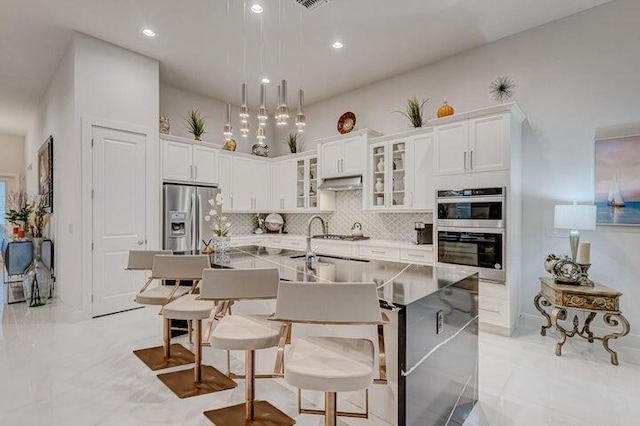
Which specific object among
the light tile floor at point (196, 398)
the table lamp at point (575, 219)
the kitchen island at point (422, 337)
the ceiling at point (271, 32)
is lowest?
the light tile floor at point (196, 398)

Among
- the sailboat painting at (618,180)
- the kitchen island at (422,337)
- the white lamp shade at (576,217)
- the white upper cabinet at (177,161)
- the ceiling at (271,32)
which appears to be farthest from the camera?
the white upper cabinet at (177,161)

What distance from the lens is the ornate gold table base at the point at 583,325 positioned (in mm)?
2876

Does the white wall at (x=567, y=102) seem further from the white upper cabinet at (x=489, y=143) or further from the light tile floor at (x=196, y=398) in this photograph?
the light tile floor at (x=196, y=398)

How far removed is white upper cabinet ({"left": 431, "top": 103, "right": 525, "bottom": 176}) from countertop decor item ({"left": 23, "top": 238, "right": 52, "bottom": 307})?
19.1ft

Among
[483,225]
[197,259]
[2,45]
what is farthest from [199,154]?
[483,225]

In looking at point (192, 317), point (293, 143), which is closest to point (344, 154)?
point (293, 143)

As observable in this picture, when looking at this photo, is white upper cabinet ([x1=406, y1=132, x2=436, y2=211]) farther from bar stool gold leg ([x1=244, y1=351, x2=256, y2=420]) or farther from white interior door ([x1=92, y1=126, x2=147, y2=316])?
white interior door ([x1=92, y1=126, x2=147, y2=316])

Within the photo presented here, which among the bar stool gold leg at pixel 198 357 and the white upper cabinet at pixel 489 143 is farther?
the white upper cabinet at pixel 489 143

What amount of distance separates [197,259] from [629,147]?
4246 mm

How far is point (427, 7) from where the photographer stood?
11.2ft

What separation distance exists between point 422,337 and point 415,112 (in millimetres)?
3660

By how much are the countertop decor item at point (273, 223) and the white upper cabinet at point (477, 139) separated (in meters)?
3.54

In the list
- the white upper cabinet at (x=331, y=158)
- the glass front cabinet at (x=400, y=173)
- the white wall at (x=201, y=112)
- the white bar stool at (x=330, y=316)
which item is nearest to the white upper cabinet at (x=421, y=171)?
the glass front cabinet at (x=400, y=173)

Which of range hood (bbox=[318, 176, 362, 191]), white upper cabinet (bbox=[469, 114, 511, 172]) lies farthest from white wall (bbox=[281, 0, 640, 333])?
range hood (bbox=[318, 176, 362, 191])
